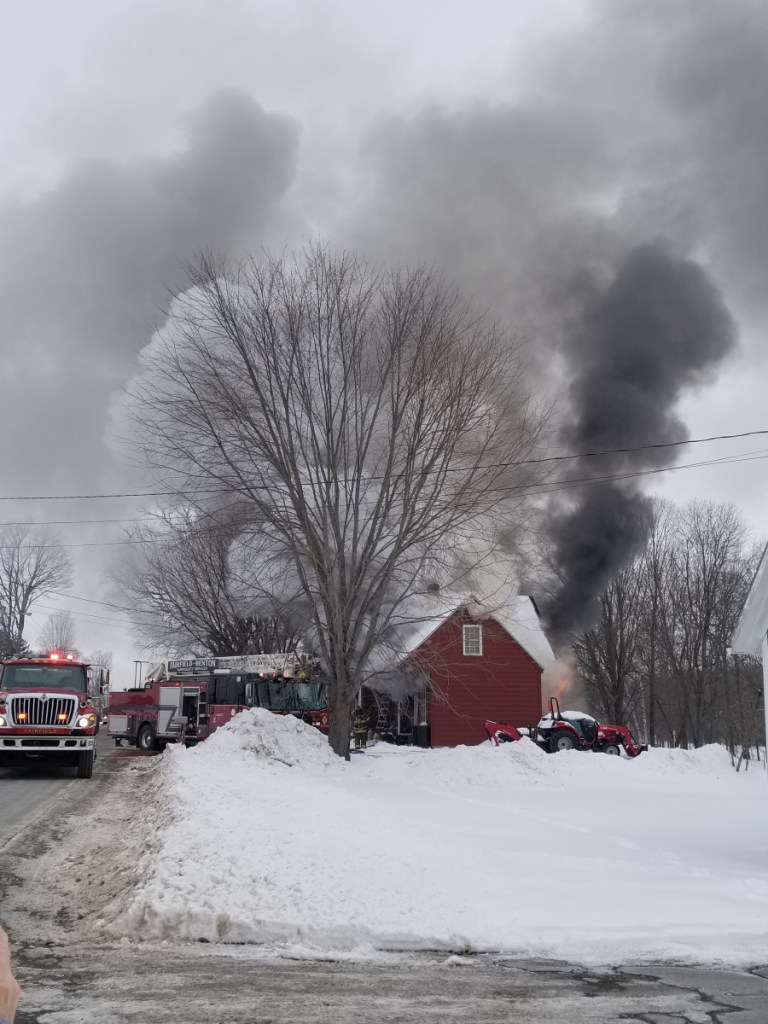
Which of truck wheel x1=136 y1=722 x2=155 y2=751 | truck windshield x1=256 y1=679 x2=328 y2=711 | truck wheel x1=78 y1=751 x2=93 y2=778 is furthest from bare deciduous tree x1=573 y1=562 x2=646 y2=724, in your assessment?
truck wheel x1=78 y1=751 x2=93 y2=778

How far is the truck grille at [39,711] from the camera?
54.1ft

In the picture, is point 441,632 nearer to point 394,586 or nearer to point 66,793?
point 394,586

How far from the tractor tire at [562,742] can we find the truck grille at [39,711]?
15.4 metres

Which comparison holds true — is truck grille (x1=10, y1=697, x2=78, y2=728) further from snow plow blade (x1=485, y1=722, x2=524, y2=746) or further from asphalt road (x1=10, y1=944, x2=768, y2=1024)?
snow plow blade (x1=485, y1=722, x2=524, y2=746)

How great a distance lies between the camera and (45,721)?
16500 millimetres

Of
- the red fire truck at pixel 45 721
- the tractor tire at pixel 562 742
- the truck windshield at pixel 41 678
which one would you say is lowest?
the tractor tire at pixel 562 742

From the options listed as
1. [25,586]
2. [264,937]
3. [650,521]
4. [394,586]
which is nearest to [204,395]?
[394,586]

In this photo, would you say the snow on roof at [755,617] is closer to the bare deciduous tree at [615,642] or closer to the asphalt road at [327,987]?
the asphalt road at [327,987]

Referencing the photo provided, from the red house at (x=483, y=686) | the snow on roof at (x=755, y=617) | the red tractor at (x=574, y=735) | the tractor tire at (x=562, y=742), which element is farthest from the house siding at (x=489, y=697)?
the snow on roof at (x=755, y=617)

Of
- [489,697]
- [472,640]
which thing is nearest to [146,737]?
[489,697]

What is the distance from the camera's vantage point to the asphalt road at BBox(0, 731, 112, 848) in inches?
452

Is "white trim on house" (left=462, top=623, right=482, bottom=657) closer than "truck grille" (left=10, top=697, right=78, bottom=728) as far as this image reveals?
No

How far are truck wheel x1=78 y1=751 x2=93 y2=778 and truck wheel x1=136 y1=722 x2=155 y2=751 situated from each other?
36.8 ft

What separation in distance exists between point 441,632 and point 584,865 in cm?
3013
